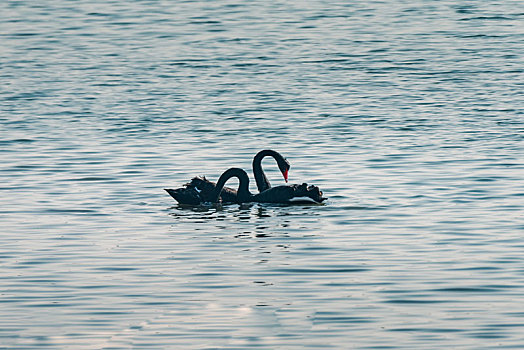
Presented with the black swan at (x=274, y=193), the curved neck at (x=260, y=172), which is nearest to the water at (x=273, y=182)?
the black swan at (x=274, y=193)

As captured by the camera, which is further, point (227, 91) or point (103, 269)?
point (227, 91)

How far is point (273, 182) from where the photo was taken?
A: 81.3 ft

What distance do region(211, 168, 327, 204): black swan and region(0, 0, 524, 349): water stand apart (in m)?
0.21

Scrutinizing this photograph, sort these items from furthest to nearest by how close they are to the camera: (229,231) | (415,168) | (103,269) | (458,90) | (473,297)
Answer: (458,90) < (415,168) < (229,231) < (103,269) < (473,297)

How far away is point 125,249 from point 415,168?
8.11 m

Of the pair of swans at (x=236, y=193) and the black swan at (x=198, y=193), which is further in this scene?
the black swan at (x=198, y=193)

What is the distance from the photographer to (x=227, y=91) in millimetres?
36875

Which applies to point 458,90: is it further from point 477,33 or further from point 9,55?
point 9,55

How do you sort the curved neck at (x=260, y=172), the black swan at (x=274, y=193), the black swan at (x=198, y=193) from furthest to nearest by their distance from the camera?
the curved neck at (x=260, y=172) → the black swan at (x=198, y=193) → the black swan at (x=274, y=193)

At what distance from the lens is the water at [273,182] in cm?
1406

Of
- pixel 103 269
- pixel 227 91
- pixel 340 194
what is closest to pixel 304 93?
pixel 227 91

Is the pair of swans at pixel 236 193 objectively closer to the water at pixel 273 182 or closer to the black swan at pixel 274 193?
the black swan at pixel 274 193

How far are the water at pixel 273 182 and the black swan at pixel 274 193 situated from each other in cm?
21

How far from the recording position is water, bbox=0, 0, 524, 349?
14.1 metres
